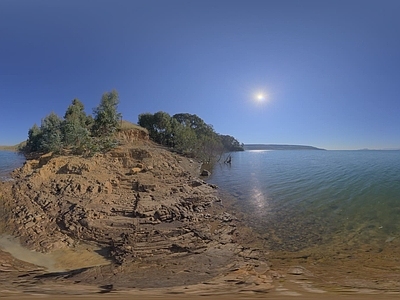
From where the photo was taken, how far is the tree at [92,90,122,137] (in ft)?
96.5

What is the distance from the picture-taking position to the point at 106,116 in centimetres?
2914

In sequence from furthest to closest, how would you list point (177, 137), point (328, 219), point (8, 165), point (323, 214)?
point (177, 137) → point (8, 165) → point (323, 214) → point (328, 219)

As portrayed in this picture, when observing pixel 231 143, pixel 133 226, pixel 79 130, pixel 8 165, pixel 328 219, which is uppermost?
pixel 231 143

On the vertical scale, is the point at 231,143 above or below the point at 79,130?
above

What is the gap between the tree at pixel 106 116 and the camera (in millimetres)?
29422

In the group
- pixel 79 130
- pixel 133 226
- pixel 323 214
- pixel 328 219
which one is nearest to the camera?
pixel 133 226

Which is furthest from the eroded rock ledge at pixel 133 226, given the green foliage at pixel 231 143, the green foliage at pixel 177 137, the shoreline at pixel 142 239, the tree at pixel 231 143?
the tree at pixel 231 143

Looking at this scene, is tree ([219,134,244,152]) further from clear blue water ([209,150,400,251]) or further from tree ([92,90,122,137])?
clear blue water ([209,150,400,251])

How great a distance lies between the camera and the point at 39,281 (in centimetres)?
525

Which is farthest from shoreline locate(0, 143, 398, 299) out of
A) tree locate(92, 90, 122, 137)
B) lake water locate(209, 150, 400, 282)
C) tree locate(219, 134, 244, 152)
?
tree locate(219, 134, 244, 152)

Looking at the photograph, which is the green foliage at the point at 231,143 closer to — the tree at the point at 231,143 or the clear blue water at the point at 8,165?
the tree at the point at 231,143

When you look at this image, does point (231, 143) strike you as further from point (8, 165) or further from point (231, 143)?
point (8, 165)

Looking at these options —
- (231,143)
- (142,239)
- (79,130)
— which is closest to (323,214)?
(142,239)

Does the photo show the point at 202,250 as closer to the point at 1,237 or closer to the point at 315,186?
the point at 1,237
